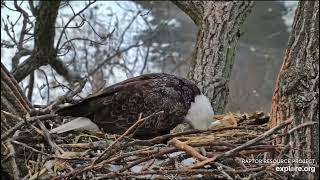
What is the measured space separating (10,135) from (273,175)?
1090mm

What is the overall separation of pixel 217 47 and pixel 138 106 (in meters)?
1.44

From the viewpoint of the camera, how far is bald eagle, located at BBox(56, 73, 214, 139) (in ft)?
11.2

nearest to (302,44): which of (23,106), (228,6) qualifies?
(23,106)

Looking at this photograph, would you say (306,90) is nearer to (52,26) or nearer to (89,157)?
(89,157)

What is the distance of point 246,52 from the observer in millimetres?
11930

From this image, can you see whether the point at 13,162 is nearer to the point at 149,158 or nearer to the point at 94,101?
the point at 149,158

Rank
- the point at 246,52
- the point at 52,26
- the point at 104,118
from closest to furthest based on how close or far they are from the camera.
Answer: the point at 104,118, the point at 52,26, the point at 246,52

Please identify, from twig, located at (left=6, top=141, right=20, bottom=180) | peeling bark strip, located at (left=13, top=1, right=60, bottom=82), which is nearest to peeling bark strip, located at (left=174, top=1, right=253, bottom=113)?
peeling bark strip, located at (left=13, top=1, right=60, bottom=82)

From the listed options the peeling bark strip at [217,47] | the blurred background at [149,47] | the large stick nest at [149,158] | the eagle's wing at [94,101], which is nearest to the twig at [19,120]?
the large stick nest at [149,158]

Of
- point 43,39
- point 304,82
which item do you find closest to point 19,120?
point 304,82

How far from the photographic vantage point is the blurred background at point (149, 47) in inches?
334

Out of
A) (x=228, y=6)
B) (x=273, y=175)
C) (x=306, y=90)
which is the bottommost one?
(x=273, y=175)

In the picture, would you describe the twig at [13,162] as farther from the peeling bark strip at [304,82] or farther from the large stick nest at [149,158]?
the peeling bark strip at [304,82]

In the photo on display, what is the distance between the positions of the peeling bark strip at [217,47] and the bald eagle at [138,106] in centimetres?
111
